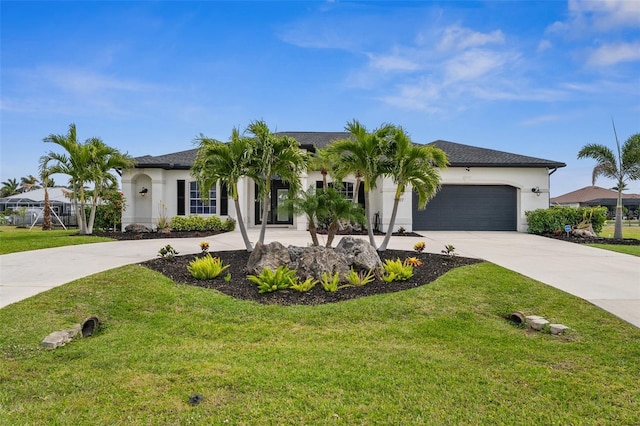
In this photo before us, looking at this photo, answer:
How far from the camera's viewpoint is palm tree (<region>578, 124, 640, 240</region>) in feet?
47.9

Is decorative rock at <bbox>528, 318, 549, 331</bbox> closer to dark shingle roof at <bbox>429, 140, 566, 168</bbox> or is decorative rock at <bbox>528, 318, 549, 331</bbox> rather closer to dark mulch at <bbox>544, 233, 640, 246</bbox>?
dark mulch at <bbox>544, 233, 640, 246</bbox>

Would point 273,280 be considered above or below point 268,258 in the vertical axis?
below

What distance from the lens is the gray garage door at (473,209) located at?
17.7 m

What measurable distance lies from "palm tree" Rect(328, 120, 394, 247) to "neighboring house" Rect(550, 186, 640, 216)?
118ft

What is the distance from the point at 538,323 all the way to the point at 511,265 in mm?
4059

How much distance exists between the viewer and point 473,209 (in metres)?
17.8

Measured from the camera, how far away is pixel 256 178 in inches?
344

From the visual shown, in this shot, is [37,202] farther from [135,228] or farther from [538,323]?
[538,323]

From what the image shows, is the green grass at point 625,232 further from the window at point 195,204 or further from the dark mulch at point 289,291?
the window at point 195,204

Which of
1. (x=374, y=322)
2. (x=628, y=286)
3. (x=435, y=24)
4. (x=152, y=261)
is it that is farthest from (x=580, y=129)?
(x=152, y=261)

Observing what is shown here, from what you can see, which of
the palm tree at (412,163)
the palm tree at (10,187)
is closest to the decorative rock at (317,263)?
the palm tree at (412,163)

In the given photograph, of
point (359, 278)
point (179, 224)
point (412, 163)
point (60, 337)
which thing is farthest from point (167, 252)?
point (179, 224)

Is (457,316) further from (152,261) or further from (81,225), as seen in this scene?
(81,225)

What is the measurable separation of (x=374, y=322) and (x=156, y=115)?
51.8 feet
